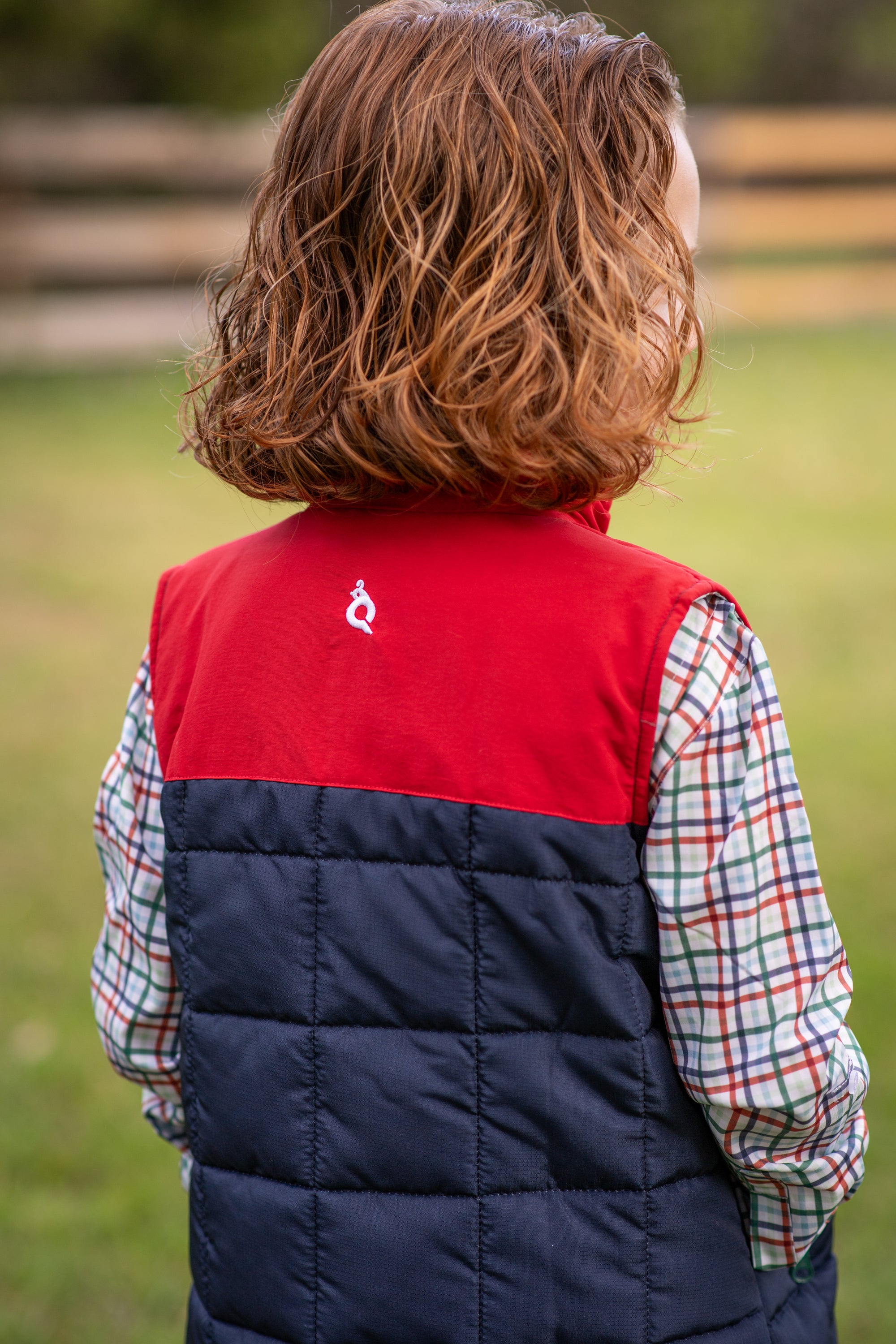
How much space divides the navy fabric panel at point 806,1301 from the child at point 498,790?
0.15 feet

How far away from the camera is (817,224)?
12898mm

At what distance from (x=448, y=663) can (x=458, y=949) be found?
0.24 m

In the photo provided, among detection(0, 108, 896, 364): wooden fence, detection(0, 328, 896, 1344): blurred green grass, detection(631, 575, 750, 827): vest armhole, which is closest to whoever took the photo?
detection(631, 575, 750, 827): vest armhole

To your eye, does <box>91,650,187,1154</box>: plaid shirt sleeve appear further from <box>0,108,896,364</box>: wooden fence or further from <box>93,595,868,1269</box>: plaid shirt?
<box>0,108,896,364</box>: wooden fence

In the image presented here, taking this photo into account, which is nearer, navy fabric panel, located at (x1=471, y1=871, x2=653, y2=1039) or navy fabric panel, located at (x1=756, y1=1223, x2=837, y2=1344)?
navy fabric panel, located at (x1=471, y1=871, x2=653, y2=1039)

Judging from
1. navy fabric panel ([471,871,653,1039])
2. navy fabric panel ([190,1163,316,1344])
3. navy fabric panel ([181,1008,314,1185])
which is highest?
navy fabric panel ([471,871,653,1039])

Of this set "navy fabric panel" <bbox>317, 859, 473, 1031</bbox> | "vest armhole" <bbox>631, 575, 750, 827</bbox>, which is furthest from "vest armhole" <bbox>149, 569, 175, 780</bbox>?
"vest armhole" <bbox>631, 575, 750, 827</bbox>

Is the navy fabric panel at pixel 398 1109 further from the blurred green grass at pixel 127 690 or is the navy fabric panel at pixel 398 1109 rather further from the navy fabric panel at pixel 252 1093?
the blurred green grass at pixel 127 690

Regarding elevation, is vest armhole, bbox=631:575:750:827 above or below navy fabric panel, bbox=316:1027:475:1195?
above

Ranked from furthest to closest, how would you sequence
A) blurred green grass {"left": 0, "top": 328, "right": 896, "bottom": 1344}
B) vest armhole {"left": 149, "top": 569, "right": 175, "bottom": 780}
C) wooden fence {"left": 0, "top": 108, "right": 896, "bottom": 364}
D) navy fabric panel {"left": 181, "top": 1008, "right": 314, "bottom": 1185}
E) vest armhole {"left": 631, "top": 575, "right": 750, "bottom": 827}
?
wooden fence {"left": 0, "top": 108, "right": 896, "bottom": 364} < blurred green grass {"left": 0, "top": 328, "right": 896, "bottom": 1344} < vest armhole {"left": 149, "top": 569, "right": 175, "bottom": 780} < navy fabric panel {"left": 181, "top": 1008, "right": 314, "bottom": 1185} < vest armhole {"left": 631, "top": 575, "right": 750, "bottom": 827}

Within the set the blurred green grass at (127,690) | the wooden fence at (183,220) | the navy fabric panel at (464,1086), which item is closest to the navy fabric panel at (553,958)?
the navy fabric panel at (464,1086)

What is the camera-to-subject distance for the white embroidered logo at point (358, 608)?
3.56 feet

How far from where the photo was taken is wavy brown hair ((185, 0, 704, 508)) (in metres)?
1.03

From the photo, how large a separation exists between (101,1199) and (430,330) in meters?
2.04
